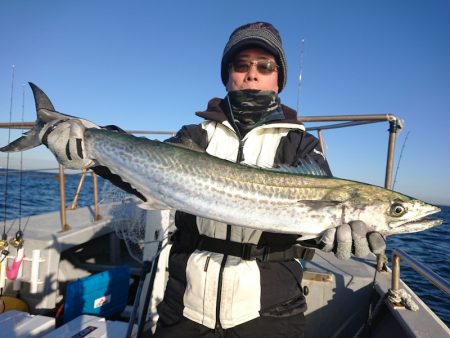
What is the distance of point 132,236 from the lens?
20.0 ft

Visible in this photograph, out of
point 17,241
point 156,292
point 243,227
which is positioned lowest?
point 156,292

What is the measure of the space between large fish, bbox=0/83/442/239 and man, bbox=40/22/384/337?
0.16 m

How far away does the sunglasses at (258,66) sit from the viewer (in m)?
3.22

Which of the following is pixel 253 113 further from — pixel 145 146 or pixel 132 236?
pixel 132 236

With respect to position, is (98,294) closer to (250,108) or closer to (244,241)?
(244,241)

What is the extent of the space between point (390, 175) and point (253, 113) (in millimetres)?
2327

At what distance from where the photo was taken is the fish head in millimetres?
2807

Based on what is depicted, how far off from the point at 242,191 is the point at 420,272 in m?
2.12

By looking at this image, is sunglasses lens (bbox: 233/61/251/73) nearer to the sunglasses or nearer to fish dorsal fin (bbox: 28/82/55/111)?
the sunglasses

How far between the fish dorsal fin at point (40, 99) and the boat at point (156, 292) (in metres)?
2.07

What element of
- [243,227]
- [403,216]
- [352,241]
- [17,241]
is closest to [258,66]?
[243,227]

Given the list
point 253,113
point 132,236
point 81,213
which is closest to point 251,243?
point 253,113

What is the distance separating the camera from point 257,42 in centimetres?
312

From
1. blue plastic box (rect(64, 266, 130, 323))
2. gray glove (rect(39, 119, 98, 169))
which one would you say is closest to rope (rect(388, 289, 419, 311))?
gray glove (rect(39, 119, 98, 169))
